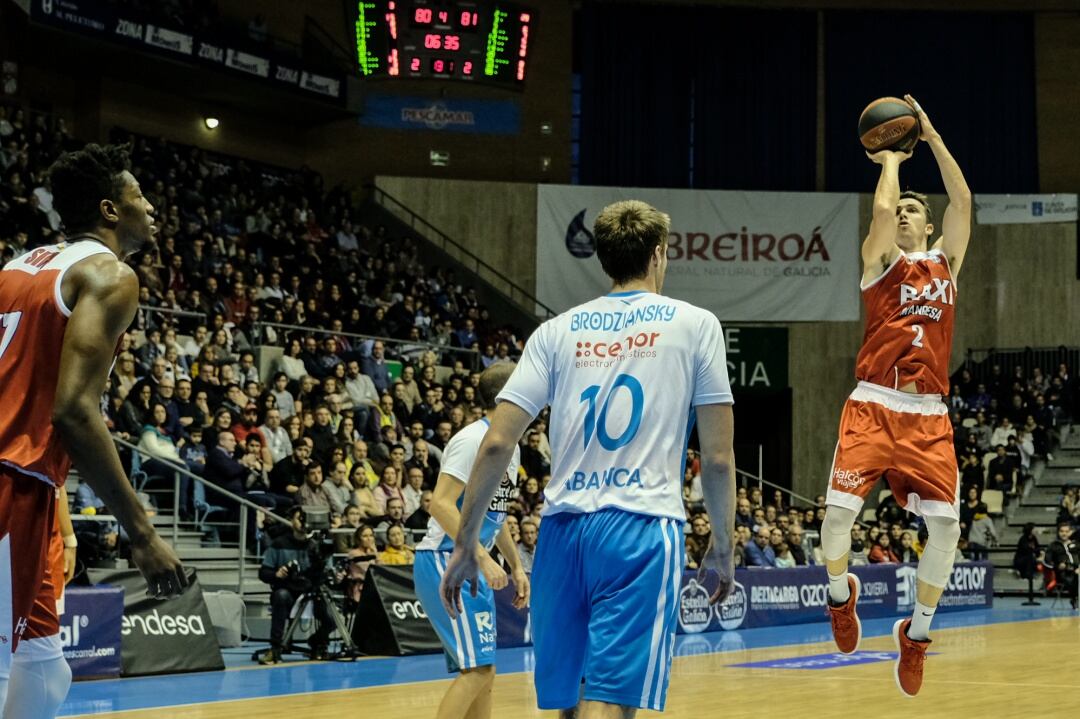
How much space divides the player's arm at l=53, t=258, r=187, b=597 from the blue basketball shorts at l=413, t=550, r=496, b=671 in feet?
9.40

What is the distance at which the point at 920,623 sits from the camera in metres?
7.75

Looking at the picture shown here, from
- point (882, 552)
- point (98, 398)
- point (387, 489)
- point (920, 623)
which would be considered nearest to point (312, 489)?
point (387, 489)

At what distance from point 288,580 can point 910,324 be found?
7.23 m

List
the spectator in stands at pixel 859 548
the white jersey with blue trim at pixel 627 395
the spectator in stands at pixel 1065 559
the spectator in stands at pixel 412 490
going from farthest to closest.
→ 1. the spectator in stands at pixel 1065 559
2. the spectator in stands at pixel 859 548
3. the spectator in stands at pixel 412 490
4. the white jersey with blue trim at pixel 627 395

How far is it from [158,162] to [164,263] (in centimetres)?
371

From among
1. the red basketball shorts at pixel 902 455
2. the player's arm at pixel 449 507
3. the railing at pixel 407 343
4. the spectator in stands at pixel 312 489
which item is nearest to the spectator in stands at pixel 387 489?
the spectator in stands at pixel 312 489

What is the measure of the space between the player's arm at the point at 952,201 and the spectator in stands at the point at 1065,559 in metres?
17.1

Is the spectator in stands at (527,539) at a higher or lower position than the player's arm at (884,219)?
lower

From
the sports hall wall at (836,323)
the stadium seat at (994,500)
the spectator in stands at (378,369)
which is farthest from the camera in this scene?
the sports hall wall at (836,323)

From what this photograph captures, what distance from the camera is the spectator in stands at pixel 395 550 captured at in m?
14.8

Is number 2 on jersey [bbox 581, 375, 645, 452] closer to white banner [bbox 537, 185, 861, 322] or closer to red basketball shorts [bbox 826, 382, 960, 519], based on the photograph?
red basketball shorts [bbox 826, 382, 960, 519]

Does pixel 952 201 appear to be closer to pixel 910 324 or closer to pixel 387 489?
pixel 910 324

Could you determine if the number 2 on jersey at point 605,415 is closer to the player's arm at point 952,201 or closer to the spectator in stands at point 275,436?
the player's arm at point 952,201

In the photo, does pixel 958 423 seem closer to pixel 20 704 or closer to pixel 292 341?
pixel 292 341
